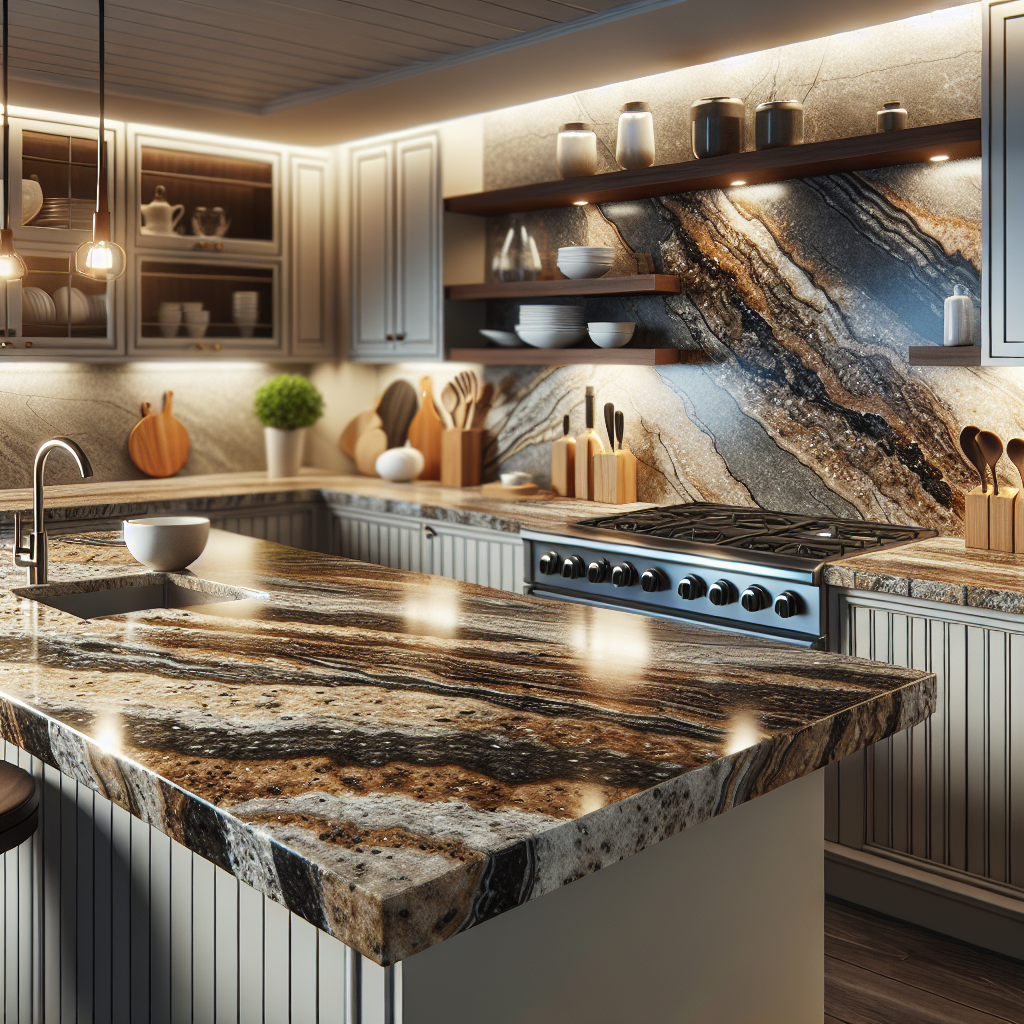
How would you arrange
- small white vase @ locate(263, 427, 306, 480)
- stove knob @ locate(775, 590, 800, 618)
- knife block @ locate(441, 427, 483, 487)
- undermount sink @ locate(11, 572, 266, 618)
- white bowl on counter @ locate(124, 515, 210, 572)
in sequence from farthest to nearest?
small white vase @ locate(263, 427, 306, 480), knife block @ locate(441, 427, 483, 487), stove knob @ locate(775, 590, 800, 618), white bowl on counter @ locate(124, 515, 210, 572), undermount sink @ locate(11, 572, 266, 618)

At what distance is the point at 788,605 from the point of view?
114 inches

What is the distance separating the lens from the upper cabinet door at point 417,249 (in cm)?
457

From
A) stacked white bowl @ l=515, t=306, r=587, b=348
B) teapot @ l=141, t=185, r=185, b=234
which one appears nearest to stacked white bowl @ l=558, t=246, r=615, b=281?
stacked white bowl @ l=515, t=306, r=587, b=348

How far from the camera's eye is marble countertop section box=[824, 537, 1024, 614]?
8.35 feet

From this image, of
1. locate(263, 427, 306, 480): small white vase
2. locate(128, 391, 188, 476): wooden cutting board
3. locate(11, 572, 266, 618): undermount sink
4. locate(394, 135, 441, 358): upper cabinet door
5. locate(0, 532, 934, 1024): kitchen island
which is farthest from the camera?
locate(263, 427, 306, 480): small white vase

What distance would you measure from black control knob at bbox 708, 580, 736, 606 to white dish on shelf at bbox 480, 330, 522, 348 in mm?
1718

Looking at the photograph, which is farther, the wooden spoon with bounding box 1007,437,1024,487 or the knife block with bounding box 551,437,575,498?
the knife block with bounding box 551,437,575,498

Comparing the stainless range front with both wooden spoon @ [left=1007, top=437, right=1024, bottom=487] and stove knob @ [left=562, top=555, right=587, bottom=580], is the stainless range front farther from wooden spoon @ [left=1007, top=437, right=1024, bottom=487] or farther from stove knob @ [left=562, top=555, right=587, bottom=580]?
wooden spoon @ [left=1007, top=437, right=1024, bottom=487]

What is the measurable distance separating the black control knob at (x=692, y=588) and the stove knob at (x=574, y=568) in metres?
0.40

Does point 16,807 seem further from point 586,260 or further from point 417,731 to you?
point 586,260

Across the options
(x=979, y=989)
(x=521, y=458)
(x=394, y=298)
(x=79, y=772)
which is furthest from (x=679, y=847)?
(x=394, y=298)

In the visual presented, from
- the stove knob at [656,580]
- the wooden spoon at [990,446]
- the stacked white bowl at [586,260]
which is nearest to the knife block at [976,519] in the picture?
the wooden spoon at [990,446]

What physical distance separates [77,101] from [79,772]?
3472 mm

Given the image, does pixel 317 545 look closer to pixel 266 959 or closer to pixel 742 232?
pixel 742 232
